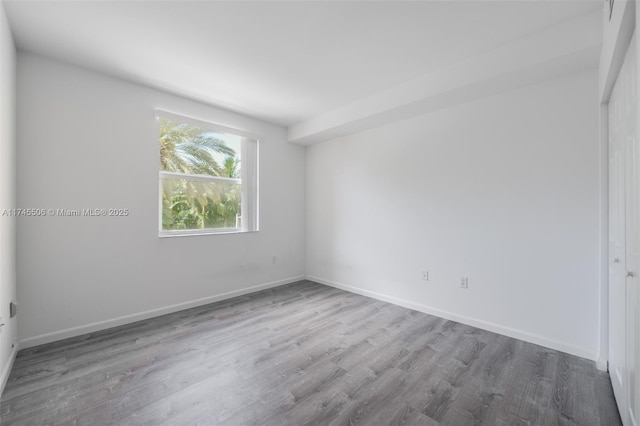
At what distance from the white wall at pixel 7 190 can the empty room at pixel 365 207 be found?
0.04 m

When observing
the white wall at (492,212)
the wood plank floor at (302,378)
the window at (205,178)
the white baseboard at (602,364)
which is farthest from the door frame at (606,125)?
→ the window at (205,178)

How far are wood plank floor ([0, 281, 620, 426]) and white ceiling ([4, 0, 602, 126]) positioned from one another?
8.71ft

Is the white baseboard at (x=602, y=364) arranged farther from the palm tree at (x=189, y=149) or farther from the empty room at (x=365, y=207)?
the palm tree at (x=189, y=149)

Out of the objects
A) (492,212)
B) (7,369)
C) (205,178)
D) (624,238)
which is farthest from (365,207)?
(7,369)

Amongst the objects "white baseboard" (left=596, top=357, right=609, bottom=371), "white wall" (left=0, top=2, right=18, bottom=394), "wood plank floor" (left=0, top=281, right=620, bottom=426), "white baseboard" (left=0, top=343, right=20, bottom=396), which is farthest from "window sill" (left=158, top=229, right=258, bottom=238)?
"white baseboard" (left=596, top=357, right=609, bottom=371)

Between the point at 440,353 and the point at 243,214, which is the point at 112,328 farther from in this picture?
the point at 440,353

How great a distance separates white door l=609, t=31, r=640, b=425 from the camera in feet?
4.54

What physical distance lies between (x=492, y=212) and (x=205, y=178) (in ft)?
11.4

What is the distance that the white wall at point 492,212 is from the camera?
7.61ft

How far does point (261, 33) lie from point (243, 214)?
8.16 feet

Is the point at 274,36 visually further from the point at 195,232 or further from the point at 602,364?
the point at 602,364

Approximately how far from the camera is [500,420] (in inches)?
62.6

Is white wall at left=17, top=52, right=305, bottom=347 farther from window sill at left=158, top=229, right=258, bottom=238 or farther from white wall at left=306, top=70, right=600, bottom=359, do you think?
white wall at left=306, top=70, right=600, bottom=359

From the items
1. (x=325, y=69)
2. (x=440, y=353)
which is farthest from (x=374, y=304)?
(x=325, y=69)
